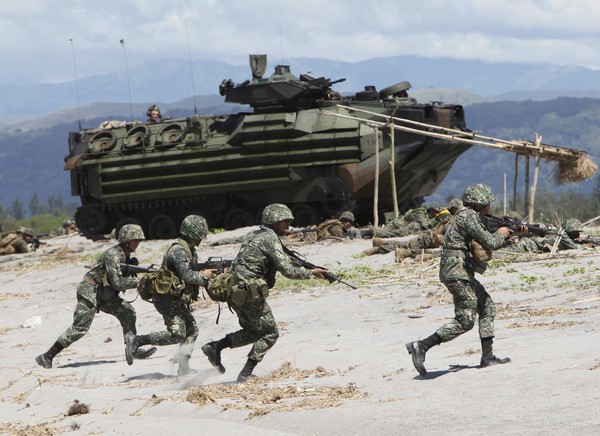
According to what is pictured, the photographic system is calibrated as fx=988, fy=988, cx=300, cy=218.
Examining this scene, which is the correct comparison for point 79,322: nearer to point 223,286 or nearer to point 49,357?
point 49,357

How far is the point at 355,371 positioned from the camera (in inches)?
366

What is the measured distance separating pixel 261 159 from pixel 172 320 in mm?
15672

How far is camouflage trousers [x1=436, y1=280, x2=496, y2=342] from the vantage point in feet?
27.8

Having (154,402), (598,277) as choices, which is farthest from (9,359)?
(598,277)

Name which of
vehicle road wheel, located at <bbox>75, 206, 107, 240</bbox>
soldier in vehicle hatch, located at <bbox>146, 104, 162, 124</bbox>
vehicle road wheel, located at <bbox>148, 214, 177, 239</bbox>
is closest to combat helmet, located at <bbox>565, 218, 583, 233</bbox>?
vehicle road wheel, located at <bbox>148, 214, 177, 239</bbox>

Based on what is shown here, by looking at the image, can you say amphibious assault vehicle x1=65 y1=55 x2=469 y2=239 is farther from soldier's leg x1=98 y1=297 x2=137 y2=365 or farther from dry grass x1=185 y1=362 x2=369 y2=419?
dry grass x1=185 y1=362 x2=369 y2=419

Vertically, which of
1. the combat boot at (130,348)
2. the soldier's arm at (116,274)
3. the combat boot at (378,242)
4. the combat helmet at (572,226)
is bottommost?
the combat boot at (378,242)

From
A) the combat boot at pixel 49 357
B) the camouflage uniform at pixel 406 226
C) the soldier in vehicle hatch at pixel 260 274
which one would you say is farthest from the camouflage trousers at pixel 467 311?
the camouflage uniform at pixel 406 226

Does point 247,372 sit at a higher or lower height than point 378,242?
higher

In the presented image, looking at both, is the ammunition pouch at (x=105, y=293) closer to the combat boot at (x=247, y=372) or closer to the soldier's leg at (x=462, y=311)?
the combat boot at (x=247, y=372)

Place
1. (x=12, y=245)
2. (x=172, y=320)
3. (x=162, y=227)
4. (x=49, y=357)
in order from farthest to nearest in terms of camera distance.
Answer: (x=12, y=245) < (x=162, y=227) < (x=49, y=357) < (x=172, y=320)

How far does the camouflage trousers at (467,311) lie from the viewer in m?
8.48

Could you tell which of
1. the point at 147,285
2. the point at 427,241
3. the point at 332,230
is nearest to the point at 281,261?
the point at 147,285

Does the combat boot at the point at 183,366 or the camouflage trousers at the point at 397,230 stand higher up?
the combat boot at the point at 183,366
